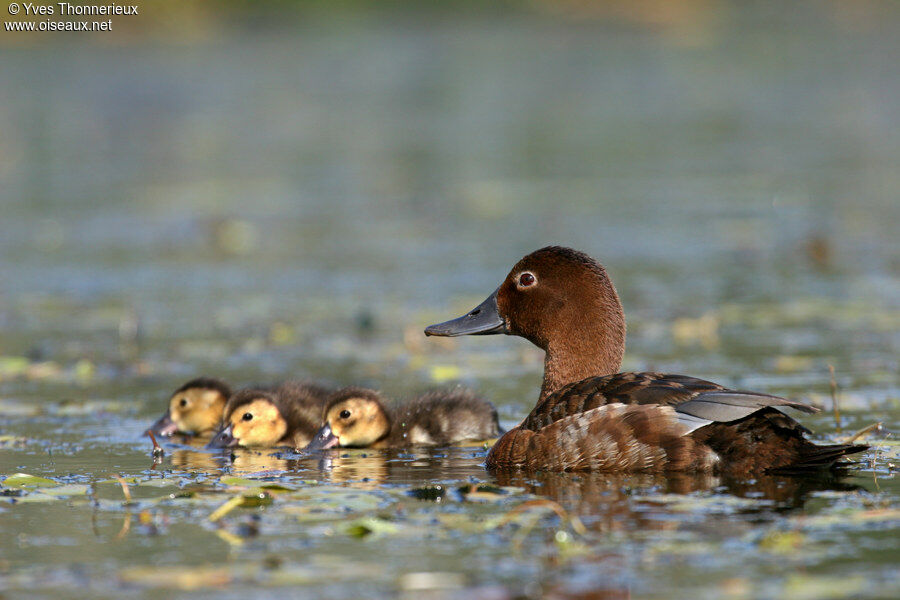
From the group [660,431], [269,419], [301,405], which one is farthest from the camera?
[301,405]

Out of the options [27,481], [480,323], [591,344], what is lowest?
[27,481]

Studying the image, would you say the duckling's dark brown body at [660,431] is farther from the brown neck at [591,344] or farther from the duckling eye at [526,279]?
the duckling eye at [526,279]

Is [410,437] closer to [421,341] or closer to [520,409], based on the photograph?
[520,409]

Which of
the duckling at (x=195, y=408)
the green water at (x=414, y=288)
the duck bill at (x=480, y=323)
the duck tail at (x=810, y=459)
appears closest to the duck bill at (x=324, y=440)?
the green water at (x=414, y=288)

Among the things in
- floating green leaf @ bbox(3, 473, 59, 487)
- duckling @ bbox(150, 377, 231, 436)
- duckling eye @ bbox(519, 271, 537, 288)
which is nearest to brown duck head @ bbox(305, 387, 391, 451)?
duckling @ bbox(150, 377, 231, 436)

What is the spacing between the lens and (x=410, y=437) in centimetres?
771

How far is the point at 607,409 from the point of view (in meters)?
6.24

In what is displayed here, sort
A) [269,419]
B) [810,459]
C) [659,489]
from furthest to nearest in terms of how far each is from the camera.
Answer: [269,419], [810,459], [659,489]

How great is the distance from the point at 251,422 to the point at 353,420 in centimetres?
61

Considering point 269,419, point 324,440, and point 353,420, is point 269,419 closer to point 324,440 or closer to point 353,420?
point 324,440

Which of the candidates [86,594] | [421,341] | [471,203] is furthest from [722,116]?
[86,594]

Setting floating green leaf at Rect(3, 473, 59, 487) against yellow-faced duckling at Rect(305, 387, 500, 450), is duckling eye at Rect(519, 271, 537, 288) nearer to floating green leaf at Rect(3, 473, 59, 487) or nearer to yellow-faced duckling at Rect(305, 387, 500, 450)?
yellow-faced duckling at Rect(305, 387, 500, 450)

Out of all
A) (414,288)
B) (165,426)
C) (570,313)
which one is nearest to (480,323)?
(570,313)

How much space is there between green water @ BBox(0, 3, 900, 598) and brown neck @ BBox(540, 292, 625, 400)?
62 centimetres
